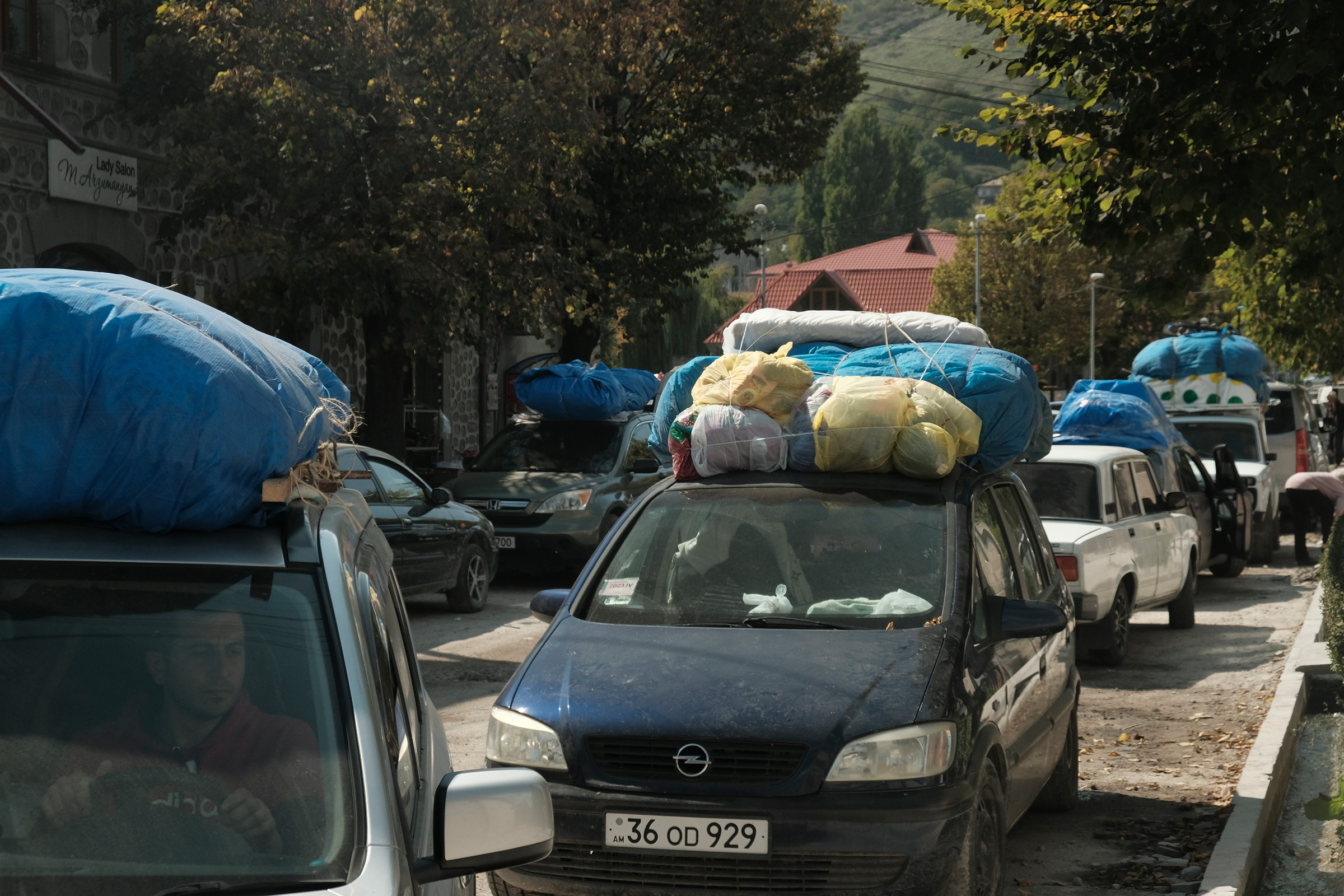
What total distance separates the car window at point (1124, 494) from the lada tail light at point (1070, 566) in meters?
1.19

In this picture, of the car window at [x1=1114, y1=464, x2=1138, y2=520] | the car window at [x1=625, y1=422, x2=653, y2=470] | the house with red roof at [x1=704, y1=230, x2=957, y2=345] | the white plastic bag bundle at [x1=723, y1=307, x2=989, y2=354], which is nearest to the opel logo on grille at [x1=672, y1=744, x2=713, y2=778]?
the white plastic bag bundle at [x1=723, y1=307, x2=989, y2=354]

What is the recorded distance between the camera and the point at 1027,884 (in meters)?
5.75

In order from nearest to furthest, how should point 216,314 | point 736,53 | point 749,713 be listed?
1. point 216,314
2. point 749,713
3. point 736,53

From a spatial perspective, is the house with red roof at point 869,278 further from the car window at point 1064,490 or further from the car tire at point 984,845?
the car tire at point 984,845

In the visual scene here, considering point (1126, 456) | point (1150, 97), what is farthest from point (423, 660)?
point (1150, 97)

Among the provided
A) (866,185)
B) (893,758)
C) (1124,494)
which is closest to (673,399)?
(893,758)

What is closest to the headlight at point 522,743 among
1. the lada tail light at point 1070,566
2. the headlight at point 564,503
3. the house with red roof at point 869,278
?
the lada tail light at point 1070,566

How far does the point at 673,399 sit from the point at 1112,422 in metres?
7.89

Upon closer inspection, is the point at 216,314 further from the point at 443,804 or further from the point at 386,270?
the point at 386,270

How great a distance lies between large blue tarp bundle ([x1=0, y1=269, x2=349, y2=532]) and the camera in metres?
2.66

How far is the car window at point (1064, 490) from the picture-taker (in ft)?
35.5

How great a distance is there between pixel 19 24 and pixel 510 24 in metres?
5.30

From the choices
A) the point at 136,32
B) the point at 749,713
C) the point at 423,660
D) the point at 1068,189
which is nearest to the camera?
the point at 749,713

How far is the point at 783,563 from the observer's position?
545 cm
